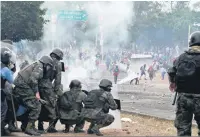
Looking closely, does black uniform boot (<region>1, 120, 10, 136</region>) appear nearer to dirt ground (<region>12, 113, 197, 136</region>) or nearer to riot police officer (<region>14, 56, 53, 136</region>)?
riot police officer (<region>14, 56, 53, 136</region>)

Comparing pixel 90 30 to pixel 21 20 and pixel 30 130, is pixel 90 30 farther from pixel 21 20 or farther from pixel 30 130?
pixel 30 130

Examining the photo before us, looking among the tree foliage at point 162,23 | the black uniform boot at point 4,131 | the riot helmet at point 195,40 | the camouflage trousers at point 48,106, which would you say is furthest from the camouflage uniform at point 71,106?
the tree foliage at point 162,23

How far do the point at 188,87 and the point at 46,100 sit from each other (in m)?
2.99

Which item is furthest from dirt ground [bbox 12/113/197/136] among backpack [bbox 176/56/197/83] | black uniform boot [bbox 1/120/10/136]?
backpack [bbox 176/56/197/83]

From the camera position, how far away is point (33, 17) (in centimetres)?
2631

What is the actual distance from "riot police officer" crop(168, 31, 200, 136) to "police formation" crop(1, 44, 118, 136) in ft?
6.59

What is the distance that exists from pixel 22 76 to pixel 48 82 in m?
0.58

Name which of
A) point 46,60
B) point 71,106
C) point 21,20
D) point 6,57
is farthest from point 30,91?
point 21,20

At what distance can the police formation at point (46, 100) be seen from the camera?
333 inches

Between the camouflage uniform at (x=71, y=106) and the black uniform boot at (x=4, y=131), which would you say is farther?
the camouflage uniform at (x=71, y=106)

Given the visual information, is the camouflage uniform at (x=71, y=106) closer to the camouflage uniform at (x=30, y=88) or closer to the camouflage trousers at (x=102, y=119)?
the camouflage trousers at (x=102, y=119)

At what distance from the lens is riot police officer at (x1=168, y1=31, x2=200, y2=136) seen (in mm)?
7016

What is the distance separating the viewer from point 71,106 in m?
9.24

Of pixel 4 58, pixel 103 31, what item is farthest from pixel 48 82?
pixel 103 31
